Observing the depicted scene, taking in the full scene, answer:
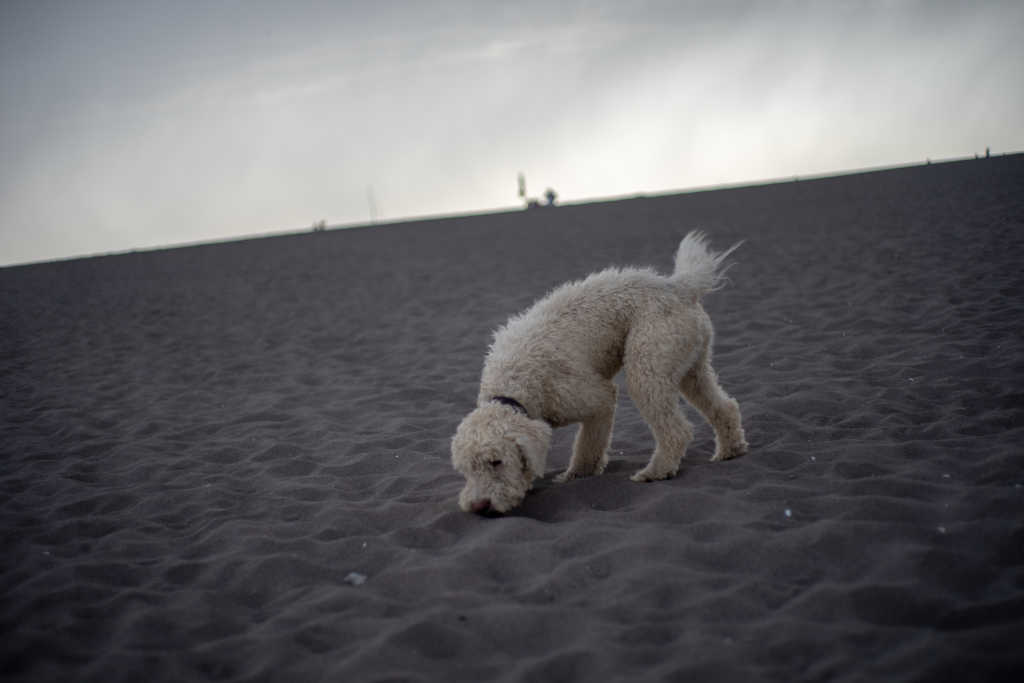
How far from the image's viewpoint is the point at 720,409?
4.55 m

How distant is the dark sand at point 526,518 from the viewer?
8.49 feet

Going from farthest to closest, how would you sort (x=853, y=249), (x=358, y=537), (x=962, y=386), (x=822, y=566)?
(x=853, y=249), (x=962, y=386), (x=358, y=537), (x=822, y=566)

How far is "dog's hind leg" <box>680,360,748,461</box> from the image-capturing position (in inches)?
179

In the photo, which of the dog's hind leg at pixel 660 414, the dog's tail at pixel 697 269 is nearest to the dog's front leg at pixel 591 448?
the dog's hind leg at pixel 660 414

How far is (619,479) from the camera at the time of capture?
171 inches

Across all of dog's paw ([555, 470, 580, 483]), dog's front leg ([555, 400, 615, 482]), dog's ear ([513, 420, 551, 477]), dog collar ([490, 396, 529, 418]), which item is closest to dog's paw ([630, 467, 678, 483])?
dog's front leg ([555, 400, 615, 482])

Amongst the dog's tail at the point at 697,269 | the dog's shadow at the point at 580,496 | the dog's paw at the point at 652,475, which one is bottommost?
the dog's shadow at the point at 580,496

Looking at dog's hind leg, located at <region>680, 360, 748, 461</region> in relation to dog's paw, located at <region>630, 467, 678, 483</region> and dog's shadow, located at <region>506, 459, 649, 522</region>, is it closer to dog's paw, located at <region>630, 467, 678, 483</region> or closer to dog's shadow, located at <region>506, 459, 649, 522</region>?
dog's paw, located at <region>630, 467, 678, 483</region>

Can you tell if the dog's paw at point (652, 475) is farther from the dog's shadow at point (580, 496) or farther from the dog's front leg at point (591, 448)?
the dog's front leg at point (591, 448)

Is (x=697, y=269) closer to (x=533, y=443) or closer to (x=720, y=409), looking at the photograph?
(x=720, y=409)

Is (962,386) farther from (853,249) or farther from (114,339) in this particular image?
(114,339)

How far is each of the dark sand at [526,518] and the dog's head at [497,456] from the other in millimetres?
189

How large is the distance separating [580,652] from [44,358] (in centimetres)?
1137

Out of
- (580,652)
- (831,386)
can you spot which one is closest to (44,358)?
(580,652)
